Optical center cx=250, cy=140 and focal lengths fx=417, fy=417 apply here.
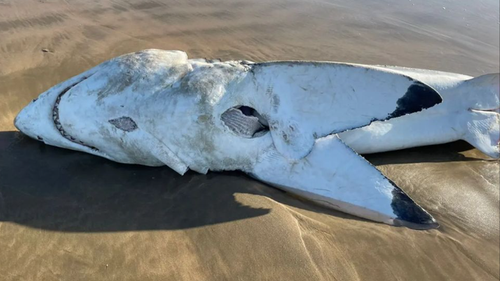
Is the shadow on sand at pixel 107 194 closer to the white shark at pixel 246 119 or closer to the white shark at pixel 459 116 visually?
the white shark at pixel 246 119

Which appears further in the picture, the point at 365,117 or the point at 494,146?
the point at 494,146

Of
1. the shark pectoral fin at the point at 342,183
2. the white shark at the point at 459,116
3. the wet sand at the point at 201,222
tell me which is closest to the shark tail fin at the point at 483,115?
the white shark at the point at 459,116

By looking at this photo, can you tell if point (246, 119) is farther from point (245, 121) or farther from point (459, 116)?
point (459, 116)

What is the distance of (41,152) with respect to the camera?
4.12 meters

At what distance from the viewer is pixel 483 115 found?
4883 millimetres

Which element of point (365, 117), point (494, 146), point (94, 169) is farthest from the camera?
point (494, 146)

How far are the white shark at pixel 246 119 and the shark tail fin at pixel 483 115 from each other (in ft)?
5.51

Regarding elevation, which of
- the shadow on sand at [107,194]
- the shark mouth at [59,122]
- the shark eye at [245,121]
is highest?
the shark eye at [245,121]

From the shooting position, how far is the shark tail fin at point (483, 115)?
15.8 ft

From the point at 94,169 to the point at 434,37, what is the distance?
758cm

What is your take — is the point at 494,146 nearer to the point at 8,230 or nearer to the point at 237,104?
the point at 237,104

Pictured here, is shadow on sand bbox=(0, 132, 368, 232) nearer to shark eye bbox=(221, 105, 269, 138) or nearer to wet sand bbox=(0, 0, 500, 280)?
wet sand bbox=(0, 0, 500, 280)

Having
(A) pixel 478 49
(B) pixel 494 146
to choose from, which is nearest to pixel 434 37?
(A) pixel 478 49

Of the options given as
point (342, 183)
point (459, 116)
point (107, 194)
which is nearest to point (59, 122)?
point (107, 194)
